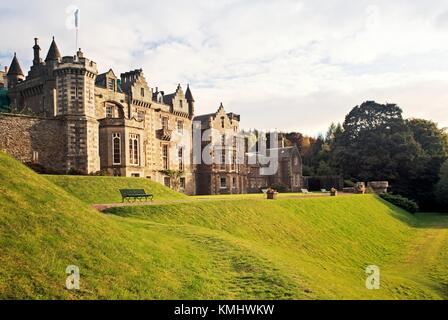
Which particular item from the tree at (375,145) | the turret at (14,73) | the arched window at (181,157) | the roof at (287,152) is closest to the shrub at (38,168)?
the turret at (14,73)

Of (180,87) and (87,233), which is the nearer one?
(87,233)

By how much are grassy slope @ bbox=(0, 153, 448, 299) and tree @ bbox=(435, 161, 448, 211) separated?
33.0 meters

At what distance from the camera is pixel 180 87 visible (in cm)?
5269

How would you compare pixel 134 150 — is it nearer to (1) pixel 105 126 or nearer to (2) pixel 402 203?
(1) pixel 105 126

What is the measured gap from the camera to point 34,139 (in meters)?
32.5

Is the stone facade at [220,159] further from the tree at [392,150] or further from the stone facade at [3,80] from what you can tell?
the stone facade at [3,80]

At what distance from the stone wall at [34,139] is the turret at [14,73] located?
14.1 metres

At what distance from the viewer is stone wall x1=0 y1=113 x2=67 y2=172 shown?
31281 mm

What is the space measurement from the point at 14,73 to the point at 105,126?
654 inches

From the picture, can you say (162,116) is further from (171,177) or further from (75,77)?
(75,77)

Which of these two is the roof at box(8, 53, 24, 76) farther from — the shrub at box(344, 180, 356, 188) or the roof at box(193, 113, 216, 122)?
the shrub at box(344, 180, 356, 188)

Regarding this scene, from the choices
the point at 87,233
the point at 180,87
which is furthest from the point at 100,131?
the point at 87,233

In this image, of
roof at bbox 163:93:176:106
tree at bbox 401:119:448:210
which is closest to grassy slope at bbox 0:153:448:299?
roof at bbox 163:93:176:106
